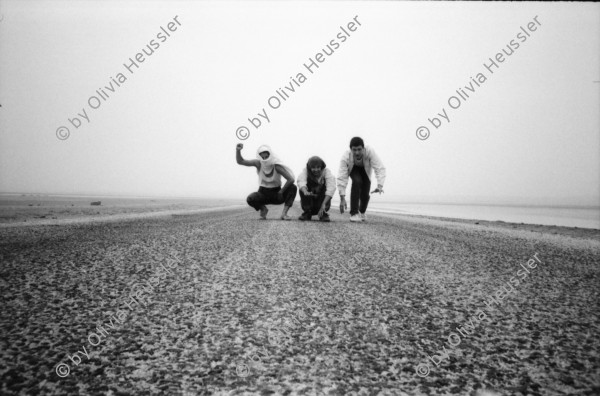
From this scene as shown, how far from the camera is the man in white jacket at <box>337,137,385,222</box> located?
29.1ft

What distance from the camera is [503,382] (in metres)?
1.20

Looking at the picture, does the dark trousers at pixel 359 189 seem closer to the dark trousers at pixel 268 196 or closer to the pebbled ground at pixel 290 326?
the dark trousers at pixel 268 196

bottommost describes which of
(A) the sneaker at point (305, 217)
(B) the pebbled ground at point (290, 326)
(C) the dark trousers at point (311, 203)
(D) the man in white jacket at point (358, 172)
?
(B) the pebbled ground at point (290, 326)

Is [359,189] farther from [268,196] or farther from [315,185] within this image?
[268,196]

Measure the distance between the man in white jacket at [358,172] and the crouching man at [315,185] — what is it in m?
0.45

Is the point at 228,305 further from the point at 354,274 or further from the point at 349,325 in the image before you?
the point at 354,274

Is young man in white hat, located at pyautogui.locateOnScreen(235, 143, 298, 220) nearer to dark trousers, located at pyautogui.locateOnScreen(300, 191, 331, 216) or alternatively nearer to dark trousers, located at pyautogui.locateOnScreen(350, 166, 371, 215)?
dark trousers, located at pyautogui.locateOnScreen(300, 191, 331, 216)

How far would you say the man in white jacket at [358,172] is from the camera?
29.1 feet

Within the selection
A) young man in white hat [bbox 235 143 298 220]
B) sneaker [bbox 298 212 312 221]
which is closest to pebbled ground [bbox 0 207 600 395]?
sneaker [bbox 298 212 312 221]

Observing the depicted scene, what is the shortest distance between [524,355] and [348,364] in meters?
0.78

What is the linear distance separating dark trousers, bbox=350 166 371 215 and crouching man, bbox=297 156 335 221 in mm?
662

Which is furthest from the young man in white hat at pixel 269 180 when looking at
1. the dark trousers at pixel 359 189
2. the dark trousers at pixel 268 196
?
the dark trousers at pixel 359 189

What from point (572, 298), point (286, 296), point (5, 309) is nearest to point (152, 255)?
point (5, 309)

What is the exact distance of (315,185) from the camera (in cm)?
898
